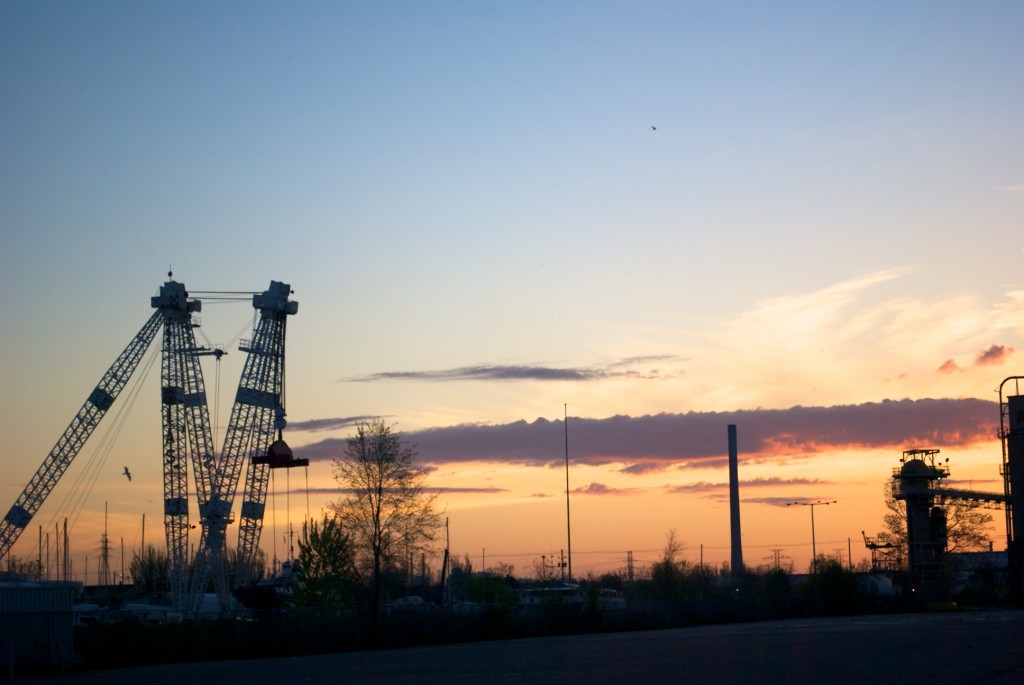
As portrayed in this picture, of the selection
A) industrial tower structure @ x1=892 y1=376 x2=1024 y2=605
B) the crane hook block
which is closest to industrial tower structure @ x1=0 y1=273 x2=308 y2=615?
the crane hook block

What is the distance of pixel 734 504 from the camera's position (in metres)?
126

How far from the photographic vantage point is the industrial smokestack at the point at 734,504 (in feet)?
413

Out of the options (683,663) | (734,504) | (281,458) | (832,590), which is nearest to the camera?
(683,663)

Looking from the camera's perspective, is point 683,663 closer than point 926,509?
Yes

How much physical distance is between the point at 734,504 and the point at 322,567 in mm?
54065

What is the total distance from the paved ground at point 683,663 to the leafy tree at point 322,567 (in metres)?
36.2

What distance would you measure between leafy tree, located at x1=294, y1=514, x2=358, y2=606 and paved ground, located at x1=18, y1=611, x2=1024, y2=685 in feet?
119

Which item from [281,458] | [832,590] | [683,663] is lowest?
[832,590]

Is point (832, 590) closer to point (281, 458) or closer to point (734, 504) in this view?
point (734, 504)

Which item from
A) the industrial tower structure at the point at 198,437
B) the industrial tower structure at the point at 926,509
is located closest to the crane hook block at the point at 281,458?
the industrial tower structure at the point at 198,437

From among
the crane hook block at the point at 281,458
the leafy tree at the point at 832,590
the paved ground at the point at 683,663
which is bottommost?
the leafy tree at the point at 832,590

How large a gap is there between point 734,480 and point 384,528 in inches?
2801

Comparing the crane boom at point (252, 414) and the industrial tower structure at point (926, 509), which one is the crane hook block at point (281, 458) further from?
the industrial tower structure at point (926, 509)

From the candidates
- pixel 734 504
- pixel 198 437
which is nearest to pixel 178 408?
pixel 198 437
